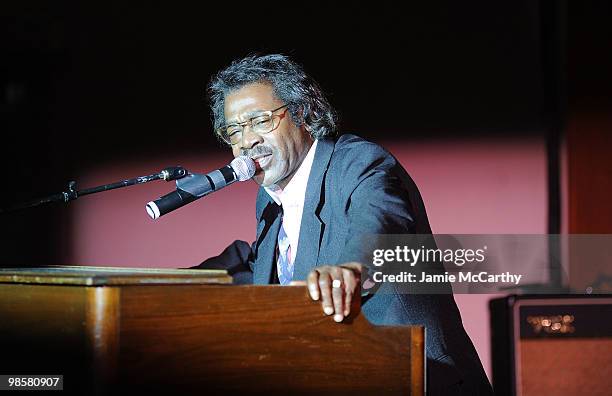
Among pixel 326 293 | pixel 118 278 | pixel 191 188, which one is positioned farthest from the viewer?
pixel 191 188

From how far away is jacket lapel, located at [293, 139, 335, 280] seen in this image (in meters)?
2.06

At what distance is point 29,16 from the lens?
313 centimetres

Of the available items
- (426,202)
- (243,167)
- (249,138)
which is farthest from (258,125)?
(426,202)

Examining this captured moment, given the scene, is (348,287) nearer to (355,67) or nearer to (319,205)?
(319,205)

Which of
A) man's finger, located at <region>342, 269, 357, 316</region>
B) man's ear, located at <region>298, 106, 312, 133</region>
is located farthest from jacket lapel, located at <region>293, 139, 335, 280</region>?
man's finger, located at <region>342, 269, 357, 316</region>

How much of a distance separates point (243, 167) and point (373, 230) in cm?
46

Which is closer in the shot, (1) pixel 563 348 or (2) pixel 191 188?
(2) pixel 191 188

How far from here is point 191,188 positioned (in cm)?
186

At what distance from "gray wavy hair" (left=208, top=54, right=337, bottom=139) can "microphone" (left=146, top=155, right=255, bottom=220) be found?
0.48 meters

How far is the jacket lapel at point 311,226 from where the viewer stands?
206 cm

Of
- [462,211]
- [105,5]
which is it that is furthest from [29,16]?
[462,211]

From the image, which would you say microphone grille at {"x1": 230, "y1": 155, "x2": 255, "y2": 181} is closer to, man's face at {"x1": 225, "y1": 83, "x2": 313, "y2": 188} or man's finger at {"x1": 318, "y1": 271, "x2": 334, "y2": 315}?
man's face at {"x1": 225, "y1": 83, "x2": 313, "y2": 188}

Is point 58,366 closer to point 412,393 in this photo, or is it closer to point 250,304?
point 250,304

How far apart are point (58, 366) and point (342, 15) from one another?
6.48 ft
